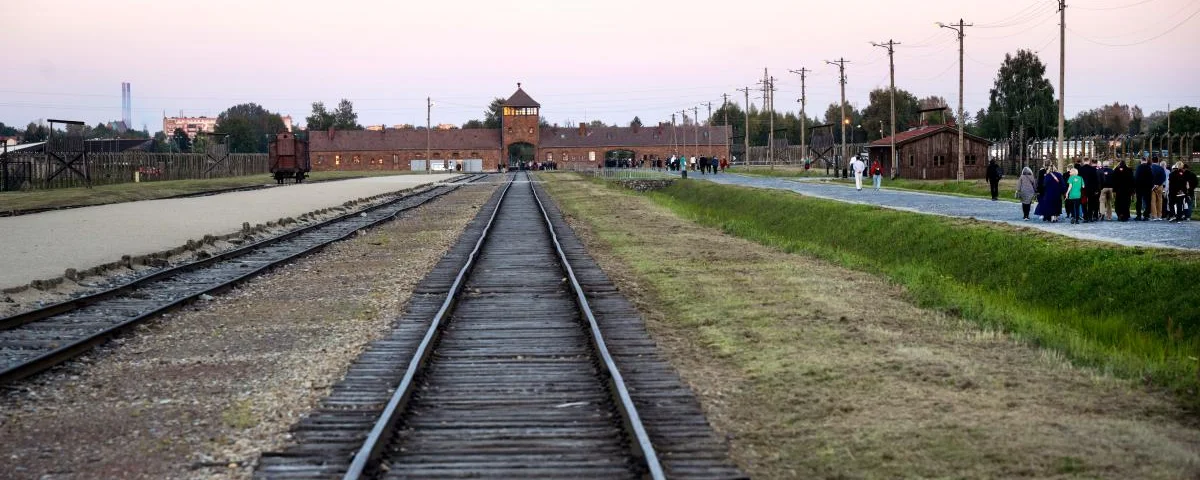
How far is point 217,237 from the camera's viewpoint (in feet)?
87.2

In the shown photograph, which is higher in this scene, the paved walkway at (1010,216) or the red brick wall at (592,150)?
the red brick wall at (592,150)

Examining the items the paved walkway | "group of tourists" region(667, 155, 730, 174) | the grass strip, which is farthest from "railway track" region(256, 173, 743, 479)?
"group of tourists" region(667, 155, 730, 174)

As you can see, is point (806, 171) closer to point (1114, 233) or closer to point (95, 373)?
point (1114, 233)

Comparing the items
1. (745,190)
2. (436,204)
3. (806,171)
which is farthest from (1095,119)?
(436,204)

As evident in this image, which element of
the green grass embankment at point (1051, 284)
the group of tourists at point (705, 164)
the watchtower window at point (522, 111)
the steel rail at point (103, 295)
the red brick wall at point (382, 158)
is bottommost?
the green grass embankment at point (1051, 284)

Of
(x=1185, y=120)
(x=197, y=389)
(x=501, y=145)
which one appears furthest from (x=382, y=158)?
(x=197, y=389)

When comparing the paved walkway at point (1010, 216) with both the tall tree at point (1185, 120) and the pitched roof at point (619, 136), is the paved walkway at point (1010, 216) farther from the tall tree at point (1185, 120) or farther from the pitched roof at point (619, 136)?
the pitched roof at point (619, 136)

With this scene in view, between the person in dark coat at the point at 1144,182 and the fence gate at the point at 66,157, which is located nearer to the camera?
the person in dark coat at the point at 1144,182

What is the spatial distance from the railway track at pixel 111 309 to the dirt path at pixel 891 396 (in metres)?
5.91

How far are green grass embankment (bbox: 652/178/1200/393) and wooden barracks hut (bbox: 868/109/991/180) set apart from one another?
32.7 meters

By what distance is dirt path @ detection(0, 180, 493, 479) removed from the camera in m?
7.60

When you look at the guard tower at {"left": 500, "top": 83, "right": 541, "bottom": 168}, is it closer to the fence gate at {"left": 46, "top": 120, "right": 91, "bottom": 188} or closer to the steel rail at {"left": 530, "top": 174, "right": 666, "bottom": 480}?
the fence gate at {"left": 46, "top": 120, "right": 91, "bottom": 188}

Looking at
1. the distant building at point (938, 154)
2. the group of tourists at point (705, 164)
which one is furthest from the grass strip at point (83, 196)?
the group of tourists at point (705, 164)

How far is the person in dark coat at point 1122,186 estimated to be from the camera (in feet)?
84.7
